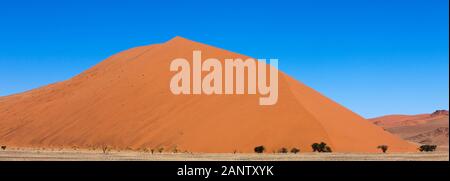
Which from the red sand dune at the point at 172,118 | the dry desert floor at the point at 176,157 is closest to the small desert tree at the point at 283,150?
the red sand dune at the point at 172,118

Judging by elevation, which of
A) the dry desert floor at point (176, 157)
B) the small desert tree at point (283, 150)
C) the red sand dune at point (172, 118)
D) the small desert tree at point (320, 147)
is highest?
the red sand dune at point (172, 118)

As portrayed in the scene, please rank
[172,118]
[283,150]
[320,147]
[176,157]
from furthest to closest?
[172,118]
[320,147]
[283,150]
[176,157]

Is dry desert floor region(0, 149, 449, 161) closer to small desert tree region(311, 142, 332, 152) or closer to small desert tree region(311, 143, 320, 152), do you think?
small desert tree region(311, 142, 332, 152)

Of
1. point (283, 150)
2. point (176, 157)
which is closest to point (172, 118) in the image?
point (283, 150)

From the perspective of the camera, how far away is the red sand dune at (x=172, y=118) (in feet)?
184

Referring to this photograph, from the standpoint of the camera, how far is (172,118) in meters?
61.5

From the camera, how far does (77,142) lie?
62062 mm

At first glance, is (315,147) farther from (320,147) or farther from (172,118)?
(172,118)

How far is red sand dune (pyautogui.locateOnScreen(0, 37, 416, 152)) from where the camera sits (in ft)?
184

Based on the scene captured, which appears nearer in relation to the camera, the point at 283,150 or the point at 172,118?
the point at 283,150

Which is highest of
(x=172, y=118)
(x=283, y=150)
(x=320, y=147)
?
(x=172, y=118)

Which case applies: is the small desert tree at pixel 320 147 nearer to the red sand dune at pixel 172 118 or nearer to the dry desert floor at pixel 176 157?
the red sand dune at pixel 172 118
